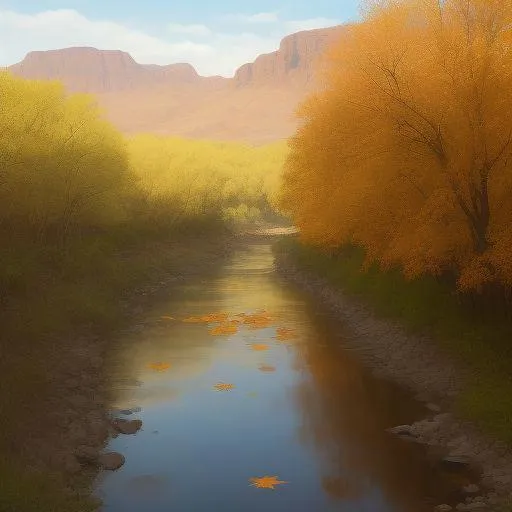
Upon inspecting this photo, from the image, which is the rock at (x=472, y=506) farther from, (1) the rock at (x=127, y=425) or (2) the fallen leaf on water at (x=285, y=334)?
(2) the fallen leaf on water at (x=285, y=334)

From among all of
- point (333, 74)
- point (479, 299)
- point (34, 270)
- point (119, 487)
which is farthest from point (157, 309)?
point (119, 487)

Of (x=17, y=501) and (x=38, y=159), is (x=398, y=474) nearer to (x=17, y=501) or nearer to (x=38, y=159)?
(x=17, y=501)

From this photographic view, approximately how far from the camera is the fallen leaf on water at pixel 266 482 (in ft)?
39.5

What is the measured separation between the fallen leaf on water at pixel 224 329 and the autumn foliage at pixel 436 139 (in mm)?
8783

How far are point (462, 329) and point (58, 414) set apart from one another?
39.6ft

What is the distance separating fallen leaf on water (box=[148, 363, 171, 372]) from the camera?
20484mm

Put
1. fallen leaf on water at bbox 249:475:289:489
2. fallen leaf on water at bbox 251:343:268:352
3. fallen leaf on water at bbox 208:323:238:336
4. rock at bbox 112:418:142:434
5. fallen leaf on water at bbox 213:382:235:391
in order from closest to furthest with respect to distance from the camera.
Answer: fallen leaf on water at bbox 249:475:289:489, rock at bbox 112:418:142:434, fallen leaf on water at bbox 213:382:235:391, fallen leaf on water at bbox 251:343:268:352, fallen leaf on water at bbox 208:323:238:336

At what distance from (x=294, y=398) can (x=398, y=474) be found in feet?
17.4

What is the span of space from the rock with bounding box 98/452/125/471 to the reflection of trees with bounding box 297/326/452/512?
14.0 ft

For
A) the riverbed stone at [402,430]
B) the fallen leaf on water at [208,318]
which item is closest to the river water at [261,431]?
the riverbed stone at [402,430]

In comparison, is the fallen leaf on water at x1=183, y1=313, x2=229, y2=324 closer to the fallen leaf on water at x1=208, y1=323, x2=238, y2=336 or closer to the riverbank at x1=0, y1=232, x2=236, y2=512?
the fallen leaf on water at x1=208, y1=323, x2=238, y2=336

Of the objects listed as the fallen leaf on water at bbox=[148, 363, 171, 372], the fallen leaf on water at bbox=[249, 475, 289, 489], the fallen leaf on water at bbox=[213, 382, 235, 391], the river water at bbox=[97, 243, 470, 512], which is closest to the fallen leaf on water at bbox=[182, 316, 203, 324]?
the river water at bbox=[97, 243, 470, 512]

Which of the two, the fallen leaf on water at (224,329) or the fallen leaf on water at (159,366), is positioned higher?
the fallen leaf on water at (159,366)

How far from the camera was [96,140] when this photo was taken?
30719mm
